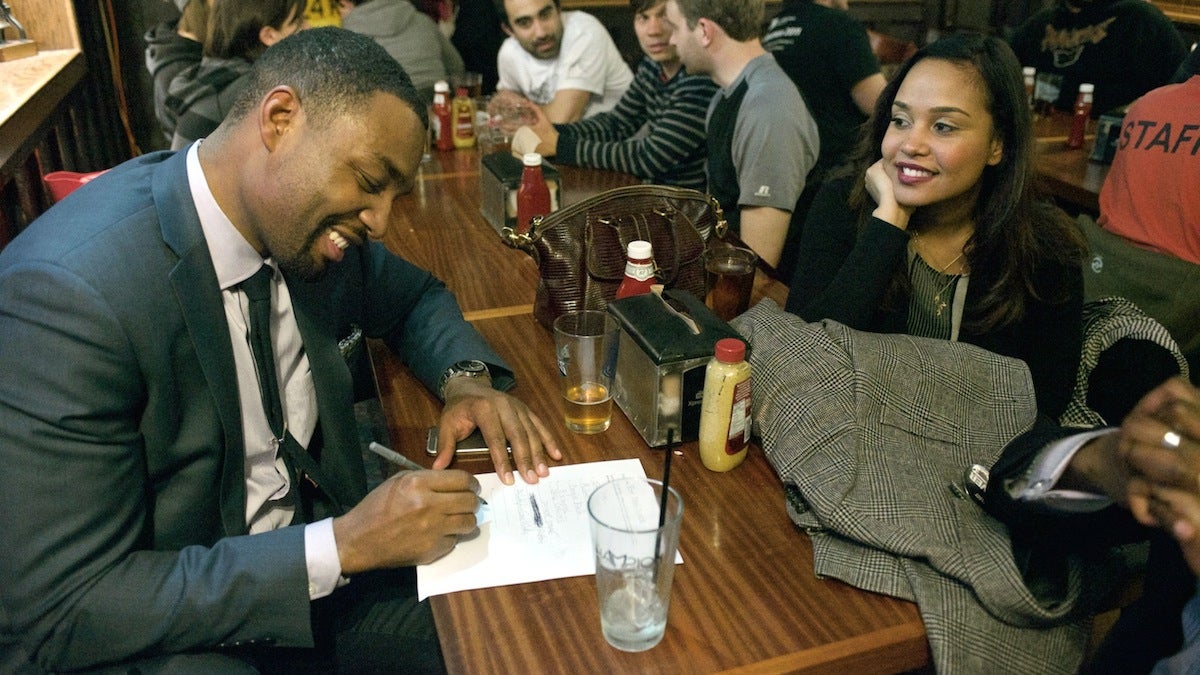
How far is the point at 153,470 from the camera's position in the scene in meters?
1.14

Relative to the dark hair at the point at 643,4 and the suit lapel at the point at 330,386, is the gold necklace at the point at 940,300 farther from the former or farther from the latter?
the dark hair at the point at 643,4

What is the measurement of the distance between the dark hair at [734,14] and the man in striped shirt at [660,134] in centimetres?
27

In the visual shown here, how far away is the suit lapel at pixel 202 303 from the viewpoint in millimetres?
1145

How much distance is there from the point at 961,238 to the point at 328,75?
1.36 metres

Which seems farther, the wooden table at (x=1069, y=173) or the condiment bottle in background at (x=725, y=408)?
the wooden table at (x=1069, y=173)

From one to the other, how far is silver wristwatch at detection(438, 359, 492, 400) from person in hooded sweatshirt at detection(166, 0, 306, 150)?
1.88 metres

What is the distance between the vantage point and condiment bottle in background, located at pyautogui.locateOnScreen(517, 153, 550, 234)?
221 centimetres

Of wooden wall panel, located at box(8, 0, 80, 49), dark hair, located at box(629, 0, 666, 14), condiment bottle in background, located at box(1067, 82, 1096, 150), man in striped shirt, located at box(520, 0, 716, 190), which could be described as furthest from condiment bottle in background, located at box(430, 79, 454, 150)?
condiment bottle in background, located at box(1067, 82, 1096, 150)

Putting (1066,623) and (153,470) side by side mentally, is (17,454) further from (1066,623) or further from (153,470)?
(1066,623)

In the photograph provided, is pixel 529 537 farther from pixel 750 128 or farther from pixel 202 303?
pixel 750 128

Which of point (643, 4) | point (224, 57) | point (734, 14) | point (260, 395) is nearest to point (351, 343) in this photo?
point (260, 395)

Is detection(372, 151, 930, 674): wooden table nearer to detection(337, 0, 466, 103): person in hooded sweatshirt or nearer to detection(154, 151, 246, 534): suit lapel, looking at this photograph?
detection(154, 151, 246, 534): suit lapel

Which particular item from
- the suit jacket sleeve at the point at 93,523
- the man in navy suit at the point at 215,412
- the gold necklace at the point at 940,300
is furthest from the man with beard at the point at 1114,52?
the suit jacket sleeve at the point at 93,523

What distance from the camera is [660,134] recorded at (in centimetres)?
293
